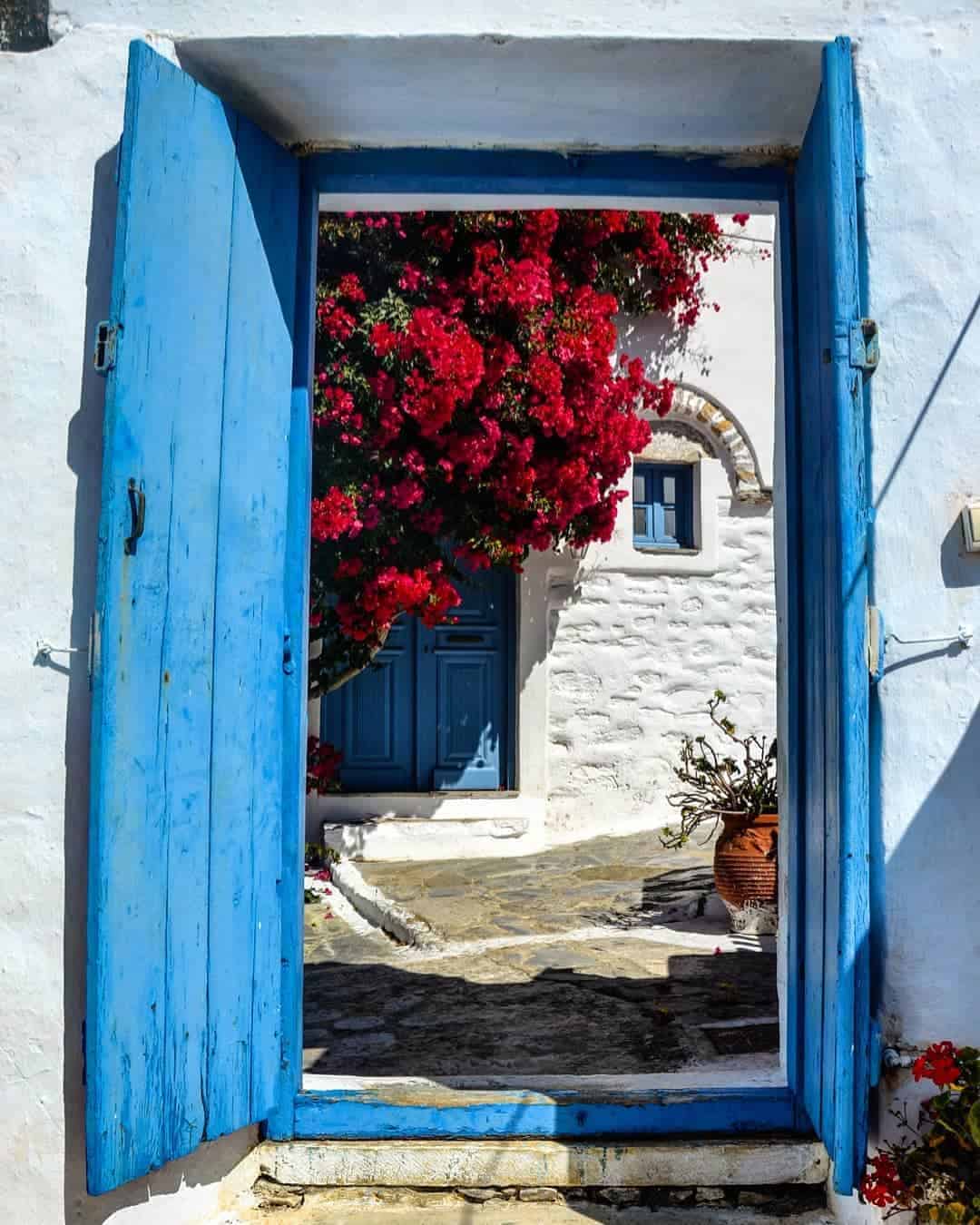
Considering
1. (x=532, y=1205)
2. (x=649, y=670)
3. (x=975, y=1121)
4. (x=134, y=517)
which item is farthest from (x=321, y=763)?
(x=975, y=1121)

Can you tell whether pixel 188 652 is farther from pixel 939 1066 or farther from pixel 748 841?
pixel 748 841

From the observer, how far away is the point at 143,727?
2670 mm

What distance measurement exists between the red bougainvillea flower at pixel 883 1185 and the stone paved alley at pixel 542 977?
906 mm

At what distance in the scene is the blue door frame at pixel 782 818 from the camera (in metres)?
3.07

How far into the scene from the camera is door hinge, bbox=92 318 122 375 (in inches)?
104

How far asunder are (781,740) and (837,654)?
607 millimetres

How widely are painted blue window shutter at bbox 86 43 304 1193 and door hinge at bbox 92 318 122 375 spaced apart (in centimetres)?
2

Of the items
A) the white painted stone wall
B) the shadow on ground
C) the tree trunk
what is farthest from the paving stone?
the white painted stone wall

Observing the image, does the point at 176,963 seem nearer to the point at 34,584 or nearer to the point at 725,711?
the point at 34,584

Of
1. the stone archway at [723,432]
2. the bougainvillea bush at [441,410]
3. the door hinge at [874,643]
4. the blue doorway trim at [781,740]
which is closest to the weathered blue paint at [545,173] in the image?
the blue doorway trim at [781,740]

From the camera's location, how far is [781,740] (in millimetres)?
3322

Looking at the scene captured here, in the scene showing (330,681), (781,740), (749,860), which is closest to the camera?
(781,740)

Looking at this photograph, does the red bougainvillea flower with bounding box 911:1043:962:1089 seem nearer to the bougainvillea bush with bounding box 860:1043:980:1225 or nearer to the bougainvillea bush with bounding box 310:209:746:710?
the bougainvillea bush with bounding box 860:1043:980:1225

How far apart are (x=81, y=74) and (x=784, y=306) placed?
1.81m
